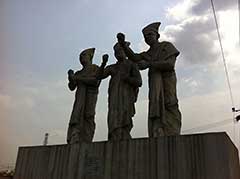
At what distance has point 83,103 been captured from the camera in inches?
212

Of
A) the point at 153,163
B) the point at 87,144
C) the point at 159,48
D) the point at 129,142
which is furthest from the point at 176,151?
the point at 159,48

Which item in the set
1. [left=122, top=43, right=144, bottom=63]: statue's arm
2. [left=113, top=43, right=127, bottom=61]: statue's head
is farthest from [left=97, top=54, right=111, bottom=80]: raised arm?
[left=122, top=43, right=144, bottom=63]: statue's arm

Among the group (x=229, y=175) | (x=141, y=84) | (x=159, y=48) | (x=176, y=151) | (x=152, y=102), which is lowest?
(x=229, y=175)

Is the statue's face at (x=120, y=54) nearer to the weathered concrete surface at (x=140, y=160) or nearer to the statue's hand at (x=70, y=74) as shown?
the statue's hand at (x=70, y=74)

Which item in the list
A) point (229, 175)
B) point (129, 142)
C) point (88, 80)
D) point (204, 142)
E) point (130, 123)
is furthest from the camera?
point (88, 80)

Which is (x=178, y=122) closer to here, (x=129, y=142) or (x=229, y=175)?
(x=129, y=142)

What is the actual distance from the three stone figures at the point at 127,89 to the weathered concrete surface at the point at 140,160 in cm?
41

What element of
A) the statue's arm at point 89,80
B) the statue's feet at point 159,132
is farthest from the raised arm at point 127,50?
the statue's feet at point 159,132

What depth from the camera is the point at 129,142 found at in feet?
13.7

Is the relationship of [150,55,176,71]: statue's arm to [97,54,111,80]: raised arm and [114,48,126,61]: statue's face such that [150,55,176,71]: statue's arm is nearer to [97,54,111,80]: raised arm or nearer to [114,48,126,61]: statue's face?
[114,48,126,61]: statue's face

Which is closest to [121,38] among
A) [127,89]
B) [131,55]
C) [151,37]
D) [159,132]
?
[131,55]

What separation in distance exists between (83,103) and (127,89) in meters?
0.95

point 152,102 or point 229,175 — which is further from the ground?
point 152,102

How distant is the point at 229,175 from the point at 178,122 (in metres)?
1.23
